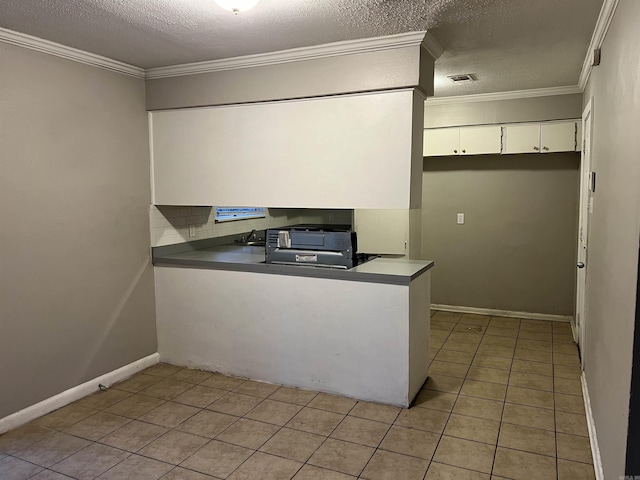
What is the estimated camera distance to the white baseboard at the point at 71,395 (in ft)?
9.57

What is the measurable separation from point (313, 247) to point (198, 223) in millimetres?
1411

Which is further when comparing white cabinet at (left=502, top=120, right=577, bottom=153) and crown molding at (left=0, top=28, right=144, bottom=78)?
white cabinet at (left=502, top=120, right=577, bottom=153)

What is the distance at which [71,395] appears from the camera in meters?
3.27

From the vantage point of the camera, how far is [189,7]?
2.45 metres

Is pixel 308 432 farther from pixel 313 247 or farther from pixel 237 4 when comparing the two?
pixel 237 4

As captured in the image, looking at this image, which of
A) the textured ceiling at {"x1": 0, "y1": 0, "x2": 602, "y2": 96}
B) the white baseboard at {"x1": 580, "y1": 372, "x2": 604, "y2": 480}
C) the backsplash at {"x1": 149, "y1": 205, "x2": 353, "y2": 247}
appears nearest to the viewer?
the white baseboard at {"x1": 580, "y1": 372, "x2": 604, "y2": 480}

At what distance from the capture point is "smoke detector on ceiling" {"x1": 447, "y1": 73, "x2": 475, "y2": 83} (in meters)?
4.00

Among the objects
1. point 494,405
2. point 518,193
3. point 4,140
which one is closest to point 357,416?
point 494,405

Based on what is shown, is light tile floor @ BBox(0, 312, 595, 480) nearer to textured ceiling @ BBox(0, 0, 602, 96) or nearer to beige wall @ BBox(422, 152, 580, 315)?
beige wall @ BBox(422, 152, 580, 315)

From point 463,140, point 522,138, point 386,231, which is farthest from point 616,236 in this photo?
point 463,140

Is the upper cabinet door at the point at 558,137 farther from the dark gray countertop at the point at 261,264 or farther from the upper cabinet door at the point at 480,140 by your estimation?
the dark gray countertop at the point at 261,264

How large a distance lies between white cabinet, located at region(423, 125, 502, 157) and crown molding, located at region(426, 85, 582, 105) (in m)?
0.27

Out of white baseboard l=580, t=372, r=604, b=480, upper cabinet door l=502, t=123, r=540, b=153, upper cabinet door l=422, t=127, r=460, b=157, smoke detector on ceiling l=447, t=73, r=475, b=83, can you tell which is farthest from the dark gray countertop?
upper cabinet door l=502, t=123, r=540, b=153

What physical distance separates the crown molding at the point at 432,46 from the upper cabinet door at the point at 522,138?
1936 mm
